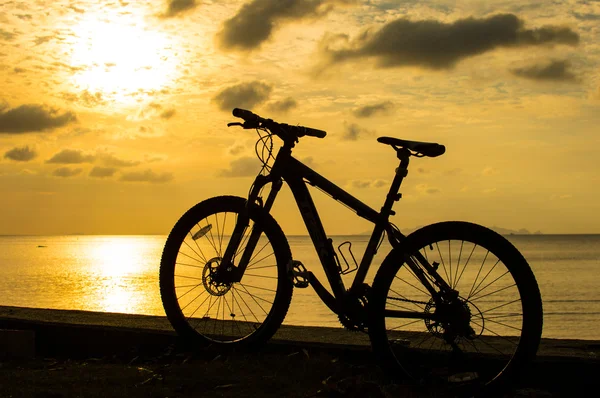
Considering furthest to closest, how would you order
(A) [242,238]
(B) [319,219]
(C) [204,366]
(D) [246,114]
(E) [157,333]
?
(E) [157,333] < (A) [242,238] < (D) [246,114] < (B) [319,219] < (C) [204,366]

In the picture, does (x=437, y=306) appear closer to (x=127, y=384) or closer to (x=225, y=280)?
(x=225, y=280)

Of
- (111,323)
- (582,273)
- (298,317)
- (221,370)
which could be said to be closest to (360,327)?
(221,370)

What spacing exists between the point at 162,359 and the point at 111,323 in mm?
1292

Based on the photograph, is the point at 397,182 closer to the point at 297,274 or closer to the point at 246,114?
the point at 297,274

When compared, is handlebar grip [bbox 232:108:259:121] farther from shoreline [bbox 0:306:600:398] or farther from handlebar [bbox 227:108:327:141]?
shoreline [bbox 0:306:600:398]

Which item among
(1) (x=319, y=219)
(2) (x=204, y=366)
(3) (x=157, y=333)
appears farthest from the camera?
(3) (x=157, y=333)

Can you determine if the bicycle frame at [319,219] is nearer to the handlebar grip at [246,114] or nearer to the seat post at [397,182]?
the seat post at [397,182]

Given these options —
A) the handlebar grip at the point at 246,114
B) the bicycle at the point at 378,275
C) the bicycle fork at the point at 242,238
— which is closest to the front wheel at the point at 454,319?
the bicycle at the point at 378,275

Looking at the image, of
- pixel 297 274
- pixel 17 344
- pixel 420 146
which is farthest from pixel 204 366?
pixel 420 146

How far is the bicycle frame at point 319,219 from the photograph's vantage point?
14.1 ft

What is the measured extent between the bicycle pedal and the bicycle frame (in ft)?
0.17

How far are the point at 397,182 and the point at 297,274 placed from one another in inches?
37.6

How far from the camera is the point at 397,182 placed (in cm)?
431

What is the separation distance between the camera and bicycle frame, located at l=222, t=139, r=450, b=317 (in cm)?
430
